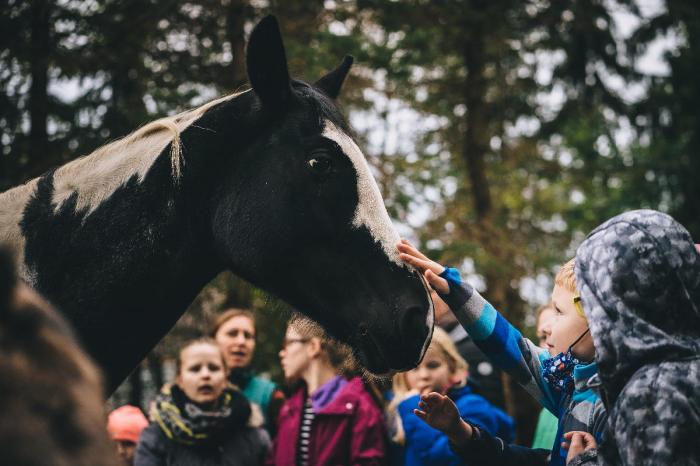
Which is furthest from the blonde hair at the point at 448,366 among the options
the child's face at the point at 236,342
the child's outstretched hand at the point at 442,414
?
the child's outstretched hand at the point at 442,414

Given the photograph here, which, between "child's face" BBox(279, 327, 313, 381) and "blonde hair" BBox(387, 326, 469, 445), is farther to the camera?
"child's face" BBox(279, 327, 313, 381)

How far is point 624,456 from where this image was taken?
169 cm

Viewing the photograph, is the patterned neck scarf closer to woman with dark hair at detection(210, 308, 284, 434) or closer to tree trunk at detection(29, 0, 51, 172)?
woman with dark hair at detection(210, 308, 284, 434)

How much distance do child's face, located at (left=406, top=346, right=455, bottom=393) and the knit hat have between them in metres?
2.15

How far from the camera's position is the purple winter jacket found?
161 inches

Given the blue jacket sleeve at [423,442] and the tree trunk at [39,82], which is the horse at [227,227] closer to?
the blue jacket sleeve at [423,442]

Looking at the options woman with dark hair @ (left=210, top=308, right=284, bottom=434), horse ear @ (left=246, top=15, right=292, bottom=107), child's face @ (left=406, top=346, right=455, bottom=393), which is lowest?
woman with dark hair @ (left=210, top=308, right=284, bottom=434)

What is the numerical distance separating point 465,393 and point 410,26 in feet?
17.1

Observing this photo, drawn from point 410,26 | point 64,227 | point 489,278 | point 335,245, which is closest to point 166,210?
point 64,227

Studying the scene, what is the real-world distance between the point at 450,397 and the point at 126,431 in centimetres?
249

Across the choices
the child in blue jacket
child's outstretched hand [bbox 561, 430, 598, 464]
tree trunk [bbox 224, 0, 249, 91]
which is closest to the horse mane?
child's outstretched hand [bbox 561, 430, 598, 464]

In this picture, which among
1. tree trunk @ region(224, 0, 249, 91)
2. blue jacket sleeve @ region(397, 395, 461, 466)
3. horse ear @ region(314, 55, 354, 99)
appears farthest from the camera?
tree trunk @ region(224, 0, 249, 91)

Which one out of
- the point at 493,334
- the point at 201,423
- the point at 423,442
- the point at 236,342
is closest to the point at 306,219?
the point at 493,334

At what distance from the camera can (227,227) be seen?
245cm
